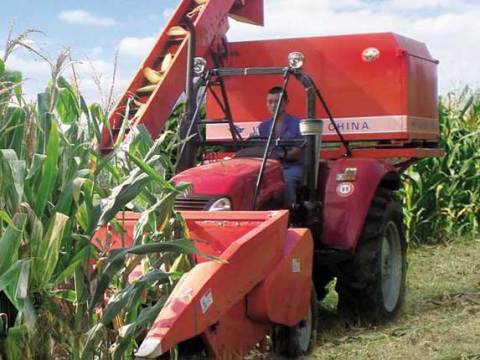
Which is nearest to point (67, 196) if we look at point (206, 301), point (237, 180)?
point (206, 301)

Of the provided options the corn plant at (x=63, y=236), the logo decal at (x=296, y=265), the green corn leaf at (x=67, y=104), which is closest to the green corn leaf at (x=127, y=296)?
the corn plant at (x=63, y=236)

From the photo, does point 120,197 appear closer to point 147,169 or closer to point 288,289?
point 147,169

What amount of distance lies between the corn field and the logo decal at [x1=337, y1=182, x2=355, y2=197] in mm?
1936

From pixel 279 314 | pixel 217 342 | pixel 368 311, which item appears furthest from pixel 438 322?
pixel 217 342

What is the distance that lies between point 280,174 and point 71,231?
213cm

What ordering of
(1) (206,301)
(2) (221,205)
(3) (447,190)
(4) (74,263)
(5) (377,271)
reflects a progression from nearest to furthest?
(4) (74,263), (1) (206,301), (2) (221,205), (5) (377,271), (3) (447,190)

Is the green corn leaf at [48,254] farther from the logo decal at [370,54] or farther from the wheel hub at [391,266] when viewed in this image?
the logo decal at [370,54]

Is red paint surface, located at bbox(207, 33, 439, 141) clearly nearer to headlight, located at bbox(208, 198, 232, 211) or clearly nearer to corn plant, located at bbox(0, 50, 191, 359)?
headlight, located at bbox(208, 198, 232, 211)

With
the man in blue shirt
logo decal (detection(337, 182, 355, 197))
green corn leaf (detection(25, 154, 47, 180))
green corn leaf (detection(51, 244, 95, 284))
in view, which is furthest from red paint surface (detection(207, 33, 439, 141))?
green corn leaf (detection(25, 154, 47, 180))

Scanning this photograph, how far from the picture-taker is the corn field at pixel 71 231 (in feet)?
10.5

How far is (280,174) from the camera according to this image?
17.3ft

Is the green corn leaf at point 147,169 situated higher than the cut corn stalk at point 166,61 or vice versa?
the cut corn stalk at point 166,61

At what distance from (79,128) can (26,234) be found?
23.6 inches

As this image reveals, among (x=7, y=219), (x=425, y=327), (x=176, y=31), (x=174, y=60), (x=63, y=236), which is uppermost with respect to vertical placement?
(x=176, y=31)
